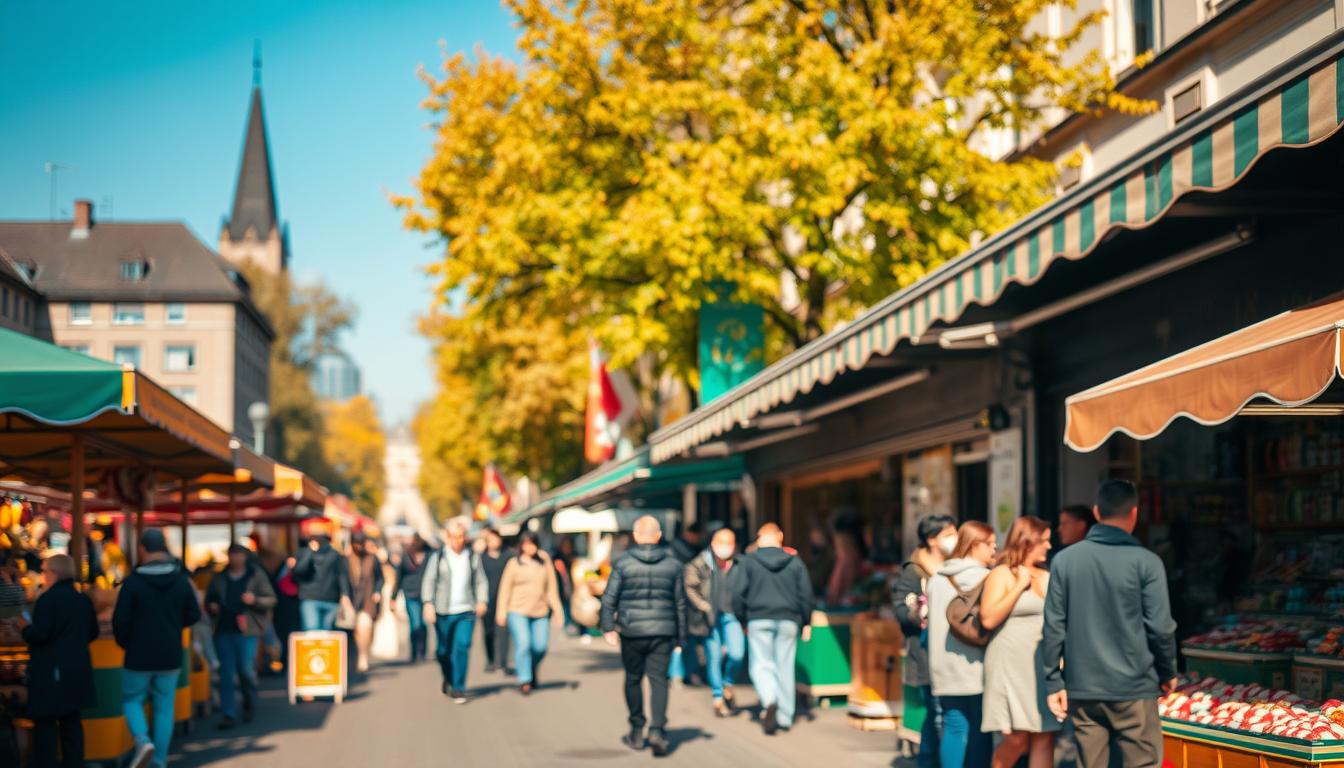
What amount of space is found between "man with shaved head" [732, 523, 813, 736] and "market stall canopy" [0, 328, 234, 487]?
4672 millimetres

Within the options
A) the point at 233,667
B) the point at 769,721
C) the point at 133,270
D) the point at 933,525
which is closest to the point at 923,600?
the point at 933,525

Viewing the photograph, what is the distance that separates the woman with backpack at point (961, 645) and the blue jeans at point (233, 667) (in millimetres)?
7430

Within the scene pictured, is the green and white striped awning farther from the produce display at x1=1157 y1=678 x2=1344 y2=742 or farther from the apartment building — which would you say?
the apartment building

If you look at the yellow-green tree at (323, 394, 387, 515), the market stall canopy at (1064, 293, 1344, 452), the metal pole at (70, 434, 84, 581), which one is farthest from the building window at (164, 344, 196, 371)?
the market stall canopy at (1064, 293, 1344, 452)

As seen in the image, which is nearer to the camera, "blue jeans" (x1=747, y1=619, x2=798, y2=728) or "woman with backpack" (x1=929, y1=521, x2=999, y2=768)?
"woman with backpack" (x1=929, y1=521, x2=999, y2=768)

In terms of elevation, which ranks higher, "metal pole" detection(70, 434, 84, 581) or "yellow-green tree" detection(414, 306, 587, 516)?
"yellow-green tree" detection(414, 306, 587, 516)

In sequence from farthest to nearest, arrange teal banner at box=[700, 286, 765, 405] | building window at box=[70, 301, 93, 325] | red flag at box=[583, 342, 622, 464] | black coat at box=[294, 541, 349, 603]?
building window at box=[70, 301, 93, 325] → red flag at box=[583, 342, 622, 464] → teal banner at box=[700, 286, 765, 405] → black coat at box=[294, 541, 349, 603]

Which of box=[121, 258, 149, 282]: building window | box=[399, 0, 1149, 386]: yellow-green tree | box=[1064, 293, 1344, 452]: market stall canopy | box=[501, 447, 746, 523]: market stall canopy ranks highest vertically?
box=[121, 258, 149, 282]: building window

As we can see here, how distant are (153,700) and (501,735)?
332 centimetres

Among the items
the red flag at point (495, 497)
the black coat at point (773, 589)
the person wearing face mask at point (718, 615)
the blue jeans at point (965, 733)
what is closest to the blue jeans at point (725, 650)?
the person wearing face mask at point (718, 615)

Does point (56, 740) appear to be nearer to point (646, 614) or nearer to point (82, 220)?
point (646, 614)

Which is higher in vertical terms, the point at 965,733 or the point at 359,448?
the point at 359,448

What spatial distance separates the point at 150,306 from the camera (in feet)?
311

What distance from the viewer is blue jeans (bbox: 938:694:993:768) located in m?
8.87
